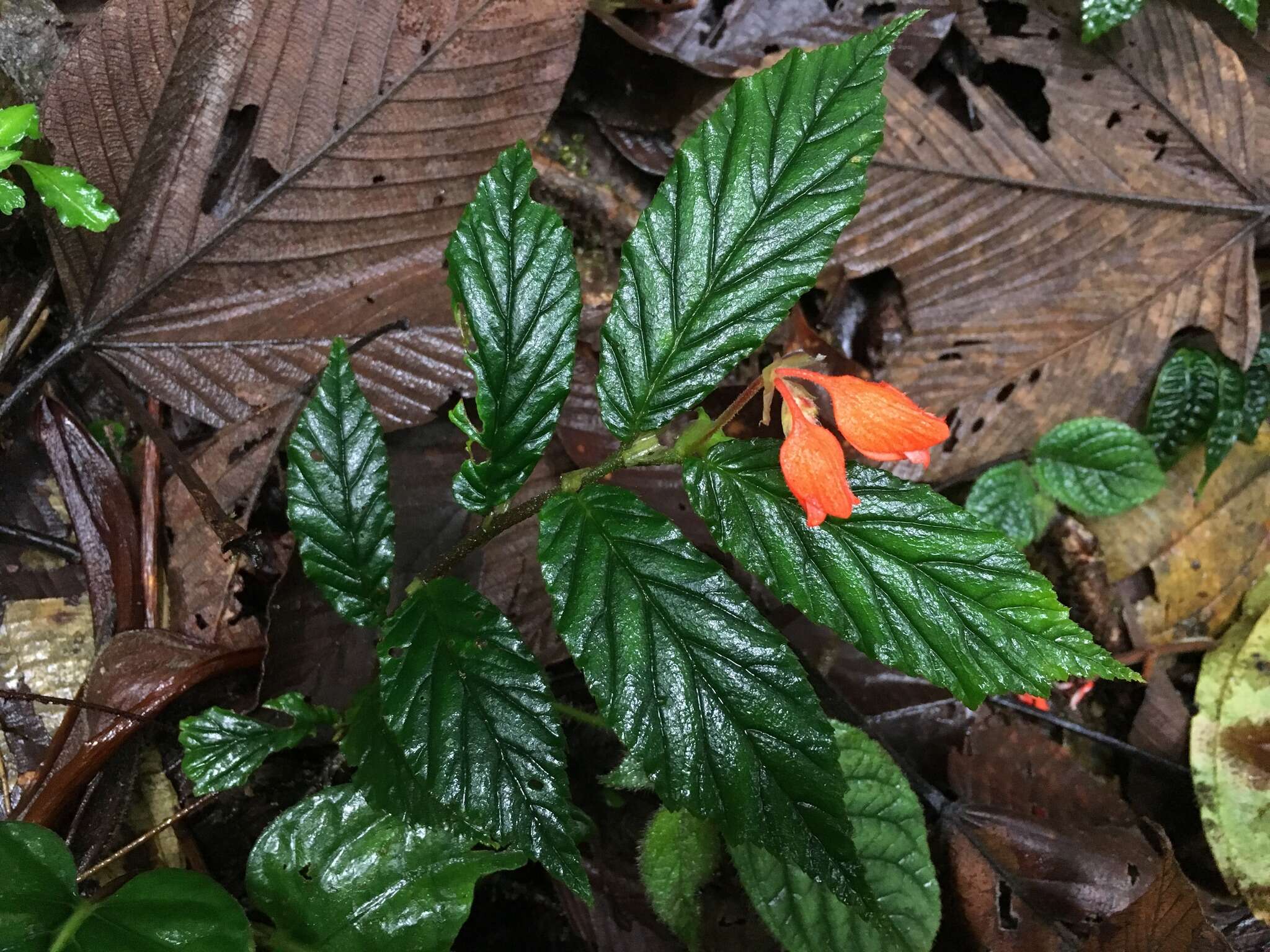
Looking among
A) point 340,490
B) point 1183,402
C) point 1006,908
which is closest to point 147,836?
point 340,490

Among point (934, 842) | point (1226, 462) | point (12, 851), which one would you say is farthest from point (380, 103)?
point (1226, 462)

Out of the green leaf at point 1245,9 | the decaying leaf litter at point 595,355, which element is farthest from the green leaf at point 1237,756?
the green leaf at point 1245,9

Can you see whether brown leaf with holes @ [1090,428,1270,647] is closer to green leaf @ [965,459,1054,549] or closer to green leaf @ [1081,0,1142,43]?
green leaf @ [965,459,1054,549]

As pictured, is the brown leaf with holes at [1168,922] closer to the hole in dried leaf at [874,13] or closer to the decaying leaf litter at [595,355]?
the decaying leaf litter at [595,355]

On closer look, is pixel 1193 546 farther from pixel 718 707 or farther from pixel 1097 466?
pixel 718 707

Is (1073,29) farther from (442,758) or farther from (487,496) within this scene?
(442,758)

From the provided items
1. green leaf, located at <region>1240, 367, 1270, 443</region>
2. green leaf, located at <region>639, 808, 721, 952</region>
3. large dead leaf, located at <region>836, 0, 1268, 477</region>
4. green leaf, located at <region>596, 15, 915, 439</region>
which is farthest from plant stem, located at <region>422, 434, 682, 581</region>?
green leaf, located at <region>1240, 367, 1270, 443</region>
